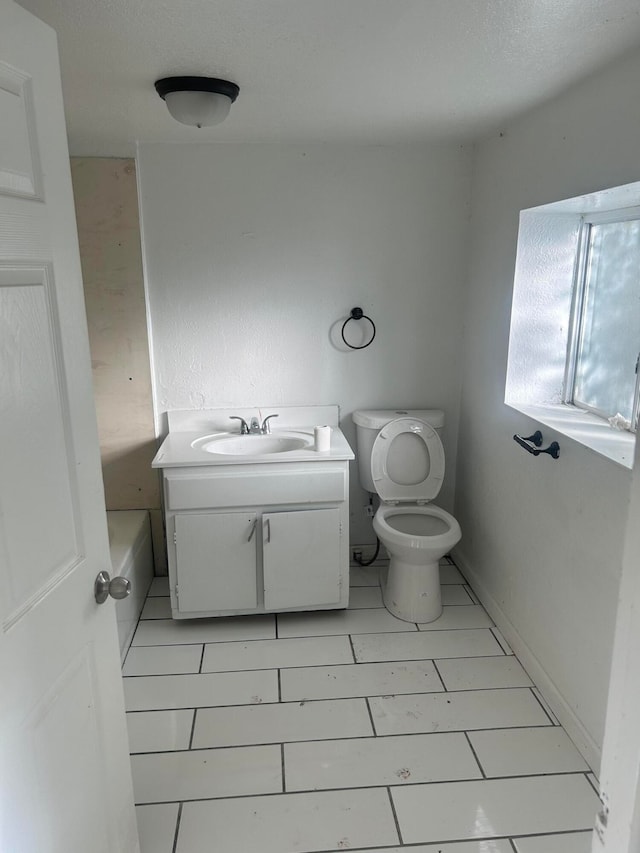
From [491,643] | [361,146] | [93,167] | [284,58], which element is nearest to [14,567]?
[284,58]

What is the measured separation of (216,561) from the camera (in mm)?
2637

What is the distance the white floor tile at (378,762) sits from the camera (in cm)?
189

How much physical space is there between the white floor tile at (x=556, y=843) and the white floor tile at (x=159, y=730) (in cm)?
106

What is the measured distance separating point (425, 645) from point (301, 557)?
636 mm

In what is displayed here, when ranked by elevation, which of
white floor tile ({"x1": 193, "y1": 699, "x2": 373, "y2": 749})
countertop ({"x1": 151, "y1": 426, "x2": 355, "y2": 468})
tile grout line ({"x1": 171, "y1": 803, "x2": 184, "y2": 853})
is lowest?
tile grout line ({"x1": 171, "y1": 803, "x2": 184, "y2": 853})

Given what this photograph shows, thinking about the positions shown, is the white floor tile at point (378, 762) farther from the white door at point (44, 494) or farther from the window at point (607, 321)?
the window at point (607, 321)

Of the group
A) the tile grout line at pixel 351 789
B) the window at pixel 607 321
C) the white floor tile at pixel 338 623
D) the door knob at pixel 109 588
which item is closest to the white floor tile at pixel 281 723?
the tile grout line at pixel 351 789

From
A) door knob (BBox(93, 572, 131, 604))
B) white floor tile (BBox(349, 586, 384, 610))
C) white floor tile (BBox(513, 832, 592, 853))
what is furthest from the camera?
white floor tile (BBox(349, 586, 384, 610))

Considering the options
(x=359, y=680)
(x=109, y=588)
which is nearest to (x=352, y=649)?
(x=359, y=680)

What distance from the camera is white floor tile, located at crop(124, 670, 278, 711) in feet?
7.34

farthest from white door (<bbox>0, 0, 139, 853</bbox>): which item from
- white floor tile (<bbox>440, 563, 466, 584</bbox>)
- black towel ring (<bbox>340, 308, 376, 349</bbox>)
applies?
white floor tile (<bbox>440, 563, 466, 584</bbox>)

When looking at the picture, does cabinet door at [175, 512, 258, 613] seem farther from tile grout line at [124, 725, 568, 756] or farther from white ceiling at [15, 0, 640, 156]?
white ceiling at [15, 0, 640, 156]

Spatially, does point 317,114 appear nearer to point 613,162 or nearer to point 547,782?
point 613,162

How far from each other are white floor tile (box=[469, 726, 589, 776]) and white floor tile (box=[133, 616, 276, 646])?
3.27 ft
